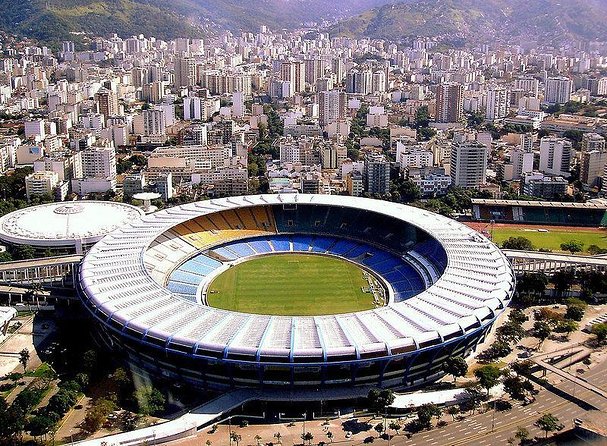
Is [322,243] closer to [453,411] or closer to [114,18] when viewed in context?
[453,411]

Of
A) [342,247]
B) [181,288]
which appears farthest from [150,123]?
[181,288]

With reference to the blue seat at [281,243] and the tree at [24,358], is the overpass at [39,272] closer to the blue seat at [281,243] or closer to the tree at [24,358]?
the tree at [24,358]

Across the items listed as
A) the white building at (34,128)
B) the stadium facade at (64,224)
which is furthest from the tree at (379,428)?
the white building at (34,128)

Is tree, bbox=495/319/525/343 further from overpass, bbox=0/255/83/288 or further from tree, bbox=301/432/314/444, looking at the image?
overpass, bbox=0/255/83/288

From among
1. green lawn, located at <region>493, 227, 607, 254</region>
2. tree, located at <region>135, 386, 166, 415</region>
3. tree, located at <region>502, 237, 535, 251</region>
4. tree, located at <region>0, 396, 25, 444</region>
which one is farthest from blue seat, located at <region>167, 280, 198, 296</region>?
green lawn, located at <region>493, 227, 607, 254</region>

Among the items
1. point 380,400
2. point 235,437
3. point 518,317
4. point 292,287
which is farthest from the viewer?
point 292,287

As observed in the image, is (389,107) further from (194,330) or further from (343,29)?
(343,29)
